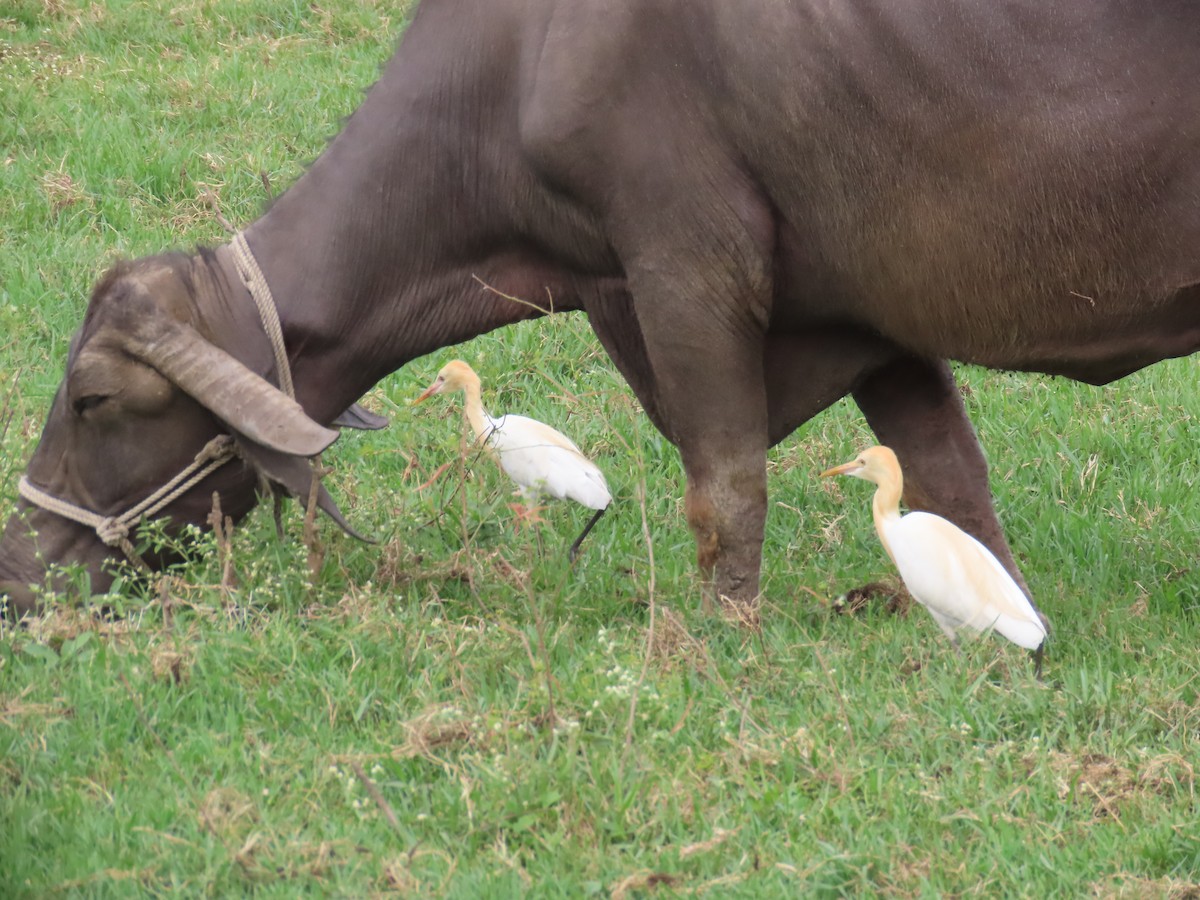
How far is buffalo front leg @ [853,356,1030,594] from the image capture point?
17.9 feet

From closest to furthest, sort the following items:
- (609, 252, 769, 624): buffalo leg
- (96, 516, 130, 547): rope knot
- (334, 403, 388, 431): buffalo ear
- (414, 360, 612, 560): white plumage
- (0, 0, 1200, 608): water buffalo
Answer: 1. (0, 0, 1200, 608): water buffalo
2. (609, 252, 769, 624): buffalo leg
3. (96, 516, 130, 547): rope knot
4. (334, 403, 388, 431): buffalo ear
5. (414, 360, 612, 560): white plumage

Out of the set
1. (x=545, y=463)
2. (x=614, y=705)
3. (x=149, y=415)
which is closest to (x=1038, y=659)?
(x=614, y=705)

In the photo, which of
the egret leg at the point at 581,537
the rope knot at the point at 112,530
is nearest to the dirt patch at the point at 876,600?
the egret leg at the point at 581,537

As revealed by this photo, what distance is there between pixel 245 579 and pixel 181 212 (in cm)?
416

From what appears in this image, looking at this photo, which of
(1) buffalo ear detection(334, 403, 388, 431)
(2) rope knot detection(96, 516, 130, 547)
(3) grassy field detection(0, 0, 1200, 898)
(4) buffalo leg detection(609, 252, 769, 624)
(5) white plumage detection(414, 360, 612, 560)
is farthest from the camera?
(5) white plumage detection(414, 360, 612, 560)

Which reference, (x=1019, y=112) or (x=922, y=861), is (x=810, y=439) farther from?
(x=922, y=861)

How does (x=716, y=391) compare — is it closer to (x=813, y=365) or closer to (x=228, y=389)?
(x=813, y=365)

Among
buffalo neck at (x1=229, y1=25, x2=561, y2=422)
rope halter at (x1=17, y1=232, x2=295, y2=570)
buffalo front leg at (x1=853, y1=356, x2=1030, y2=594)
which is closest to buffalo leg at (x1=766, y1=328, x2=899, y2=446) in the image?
buffalo front leg at (x1=853, y1=356, x2=1030, y2=594)

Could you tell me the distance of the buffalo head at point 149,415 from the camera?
16.1 ft

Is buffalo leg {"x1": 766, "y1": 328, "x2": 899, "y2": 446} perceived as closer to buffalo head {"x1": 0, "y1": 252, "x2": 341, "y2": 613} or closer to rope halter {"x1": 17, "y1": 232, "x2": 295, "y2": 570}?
buffalo head {"x1": 0, "y1": 252, "x2": 341, "y2": 613}

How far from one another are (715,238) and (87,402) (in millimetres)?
1965

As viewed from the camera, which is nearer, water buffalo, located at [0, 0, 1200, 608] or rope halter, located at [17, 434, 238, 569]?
water buffalo, located at [0, 0, 1200, 608]

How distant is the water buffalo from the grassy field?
1.55 feet

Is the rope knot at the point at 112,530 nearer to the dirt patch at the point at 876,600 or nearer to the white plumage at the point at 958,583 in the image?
the dirt patch at the point at 876,600
